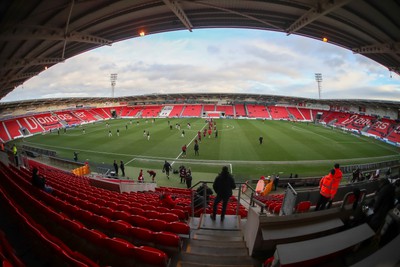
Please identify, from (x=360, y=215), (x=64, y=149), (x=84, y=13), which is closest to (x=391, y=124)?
(x=360, y=215)

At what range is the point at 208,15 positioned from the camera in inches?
428

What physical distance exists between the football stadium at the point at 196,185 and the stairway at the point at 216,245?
0.03m

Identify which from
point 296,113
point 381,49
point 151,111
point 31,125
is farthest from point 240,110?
point 381,49

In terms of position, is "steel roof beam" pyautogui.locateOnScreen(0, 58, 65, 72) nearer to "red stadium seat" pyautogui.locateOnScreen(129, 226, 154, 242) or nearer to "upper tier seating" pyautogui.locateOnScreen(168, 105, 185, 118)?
"red stadium seat" pyautogui.locateOnScreen(129, 226, 154, 242)

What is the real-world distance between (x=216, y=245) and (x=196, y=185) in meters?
2.94

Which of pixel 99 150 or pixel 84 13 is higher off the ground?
pixel 84 13

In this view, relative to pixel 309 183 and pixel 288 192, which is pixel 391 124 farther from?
pixel 288 192

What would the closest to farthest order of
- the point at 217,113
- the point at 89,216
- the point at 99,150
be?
the point at 89,216 < the point at 99,150 < the point at 217,113

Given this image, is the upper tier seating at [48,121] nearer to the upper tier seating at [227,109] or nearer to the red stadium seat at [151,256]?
the upper tier seating at [227,109]

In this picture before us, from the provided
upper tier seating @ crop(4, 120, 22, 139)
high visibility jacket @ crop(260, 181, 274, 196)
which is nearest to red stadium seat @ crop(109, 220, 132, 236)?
high visibility jacket @ crop(260, 181, 274, 196)

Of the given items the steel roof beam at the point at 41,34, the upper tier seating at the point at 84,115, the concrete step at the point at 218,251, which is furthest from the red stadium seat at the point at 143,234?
the upper tier seating at the point at 84,115

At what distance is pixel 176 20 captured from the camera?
36.8 ft

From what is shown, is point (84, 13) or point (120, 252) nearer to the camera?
point (120, 252)

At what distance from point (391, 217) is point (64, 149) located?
101ft
